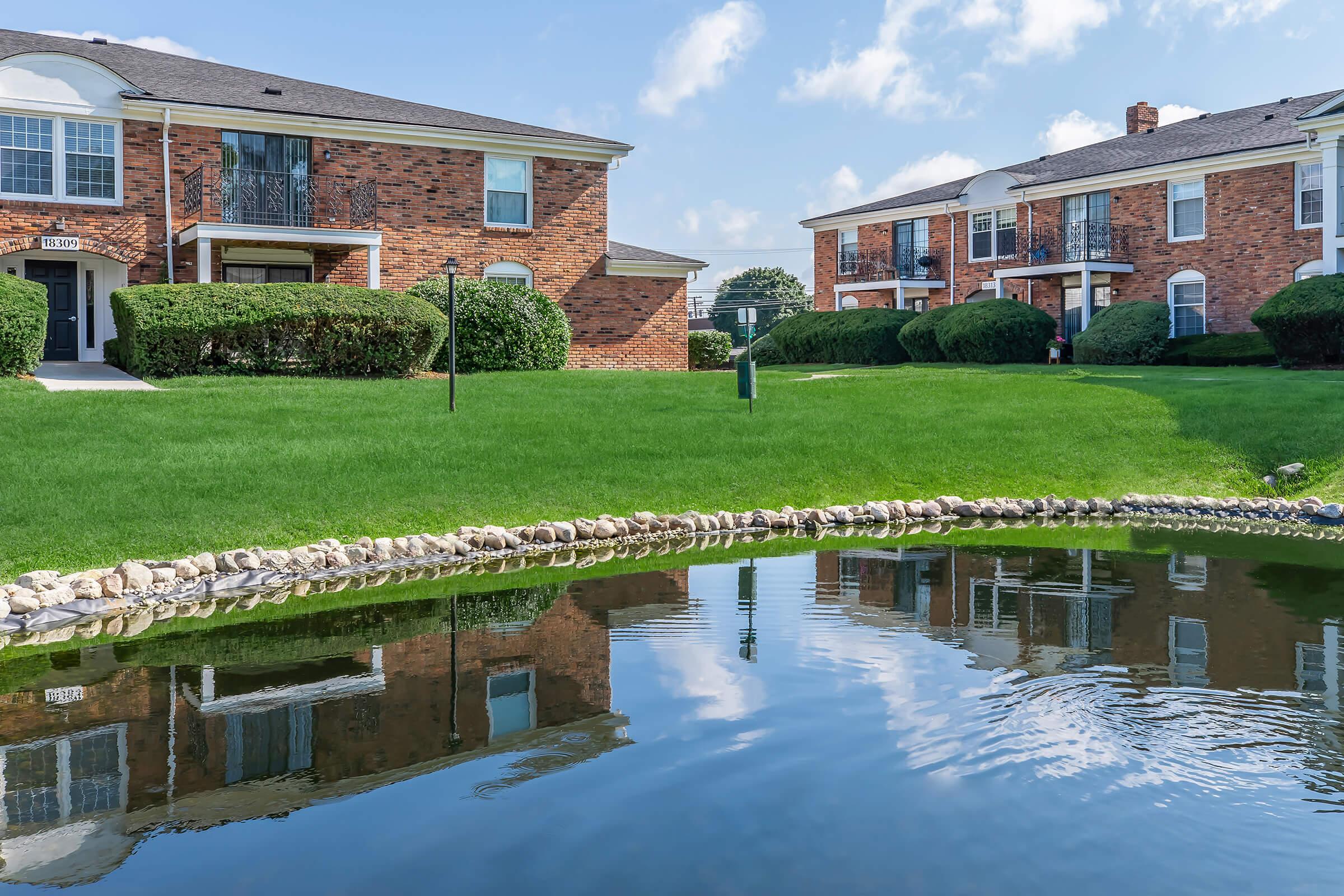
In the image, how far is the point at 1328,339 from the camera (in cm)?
2588

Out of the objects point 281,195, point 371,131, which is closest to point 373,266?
point 281,195

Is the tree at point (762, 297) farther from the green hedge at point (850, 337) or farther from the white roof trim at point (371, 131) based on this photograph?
the white roof trim at point (371, 131)

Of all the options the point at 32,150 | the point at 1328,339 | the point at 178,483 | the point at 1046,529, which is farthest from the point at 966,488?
the point at 32,150

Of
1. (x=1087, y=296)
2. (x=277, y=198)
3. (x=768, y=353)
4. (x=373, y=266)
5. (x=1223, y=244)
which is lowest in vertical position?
(x=768, y=353)

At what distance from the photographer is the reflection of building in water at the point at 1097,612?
23.5ft

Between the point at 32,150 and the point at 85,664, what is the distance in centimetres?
2027

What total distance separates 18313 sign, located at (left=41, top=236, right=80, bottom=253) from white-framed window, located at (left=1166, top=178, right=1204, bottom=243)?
94.8 feet

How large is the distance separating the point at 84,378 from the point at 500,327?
7.63 meters

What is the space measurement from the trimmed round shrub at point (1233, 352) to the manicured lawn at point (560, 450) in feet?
24.9

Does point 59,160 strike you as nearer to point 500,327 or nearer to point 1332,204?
point 500,327

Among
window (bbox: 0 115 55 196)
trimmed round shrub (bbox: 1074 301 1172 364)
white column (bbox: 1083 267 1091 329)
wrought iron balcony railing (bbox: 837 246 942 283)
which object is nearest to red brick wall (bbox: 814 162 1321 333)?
white column (bbox: 1083 267 1091 329)

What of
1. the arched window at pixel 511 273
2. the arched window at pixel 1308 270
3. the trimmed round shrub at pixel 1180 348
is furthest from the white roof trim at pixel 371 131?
the arched window at pixel 1308 270

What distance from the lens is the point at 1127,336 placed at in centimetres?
3138

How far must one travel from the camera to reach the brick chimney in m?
41.6
